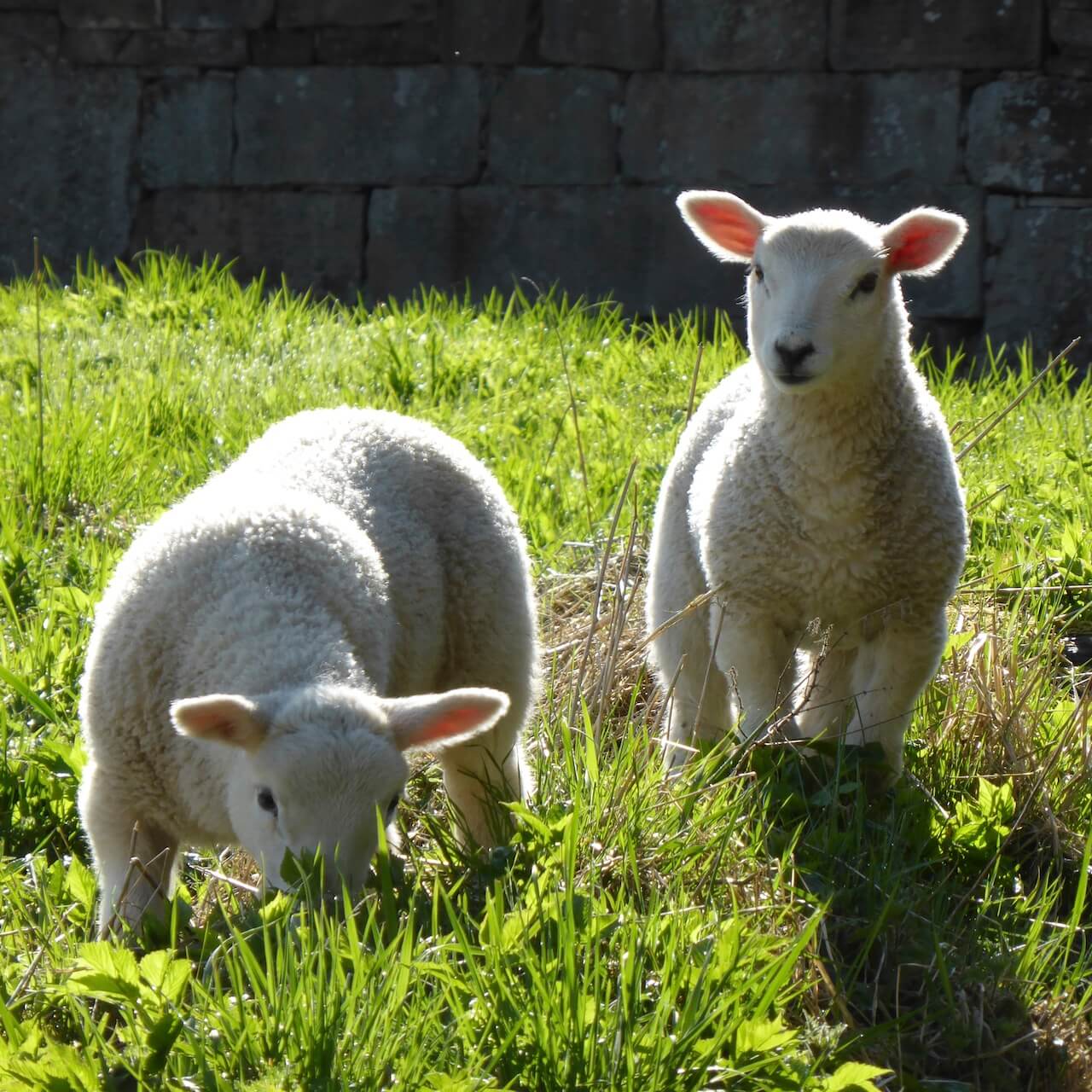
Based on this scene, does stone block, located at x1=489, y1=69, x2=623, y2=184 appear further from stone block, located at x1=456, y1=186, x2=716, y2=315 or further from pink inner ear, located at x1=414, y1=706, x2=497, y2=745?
pink inner ear, located at x1=414, y1=706, x2=497, y2=745

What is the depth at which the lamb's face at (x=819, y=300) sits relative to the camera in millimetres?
3289

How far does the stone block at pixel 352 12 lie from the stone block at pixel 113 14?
2.19 ft

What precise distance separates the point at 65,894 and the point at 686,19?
19.8 ft

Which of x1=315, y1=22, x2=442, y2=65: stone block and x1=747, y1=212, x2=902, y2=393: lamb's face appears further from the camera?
x1=315, y1=22, x2=442, y2=65: stone block

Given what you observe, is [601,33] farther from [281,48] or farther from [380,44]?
[281,48]

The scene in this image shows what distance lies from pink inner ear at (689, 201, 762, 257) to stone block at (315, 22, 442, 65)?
4.50m

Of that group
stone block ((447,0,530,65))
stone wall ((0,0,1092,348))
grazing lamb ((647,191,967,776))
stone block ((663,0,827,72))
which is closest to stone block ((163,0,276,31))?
stone wall ((0,0,1092,348))

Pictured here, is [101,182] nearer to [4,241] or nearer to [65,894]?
[4,241]

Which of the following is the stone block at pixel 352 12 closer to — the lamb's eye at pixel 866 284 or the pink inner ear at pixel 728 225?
the pink inner ear at pixel 728 225

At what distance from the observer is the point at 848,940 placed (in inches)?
110

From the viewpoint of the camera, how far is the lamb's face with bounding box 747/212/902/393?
329 centimetres

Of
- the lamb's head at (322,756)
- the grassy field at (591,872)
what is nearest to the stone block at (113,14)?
the grassy field at (591,872)

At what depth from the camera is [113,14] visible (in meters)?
7.96

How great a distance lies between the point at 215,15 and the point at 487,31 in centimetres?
143
